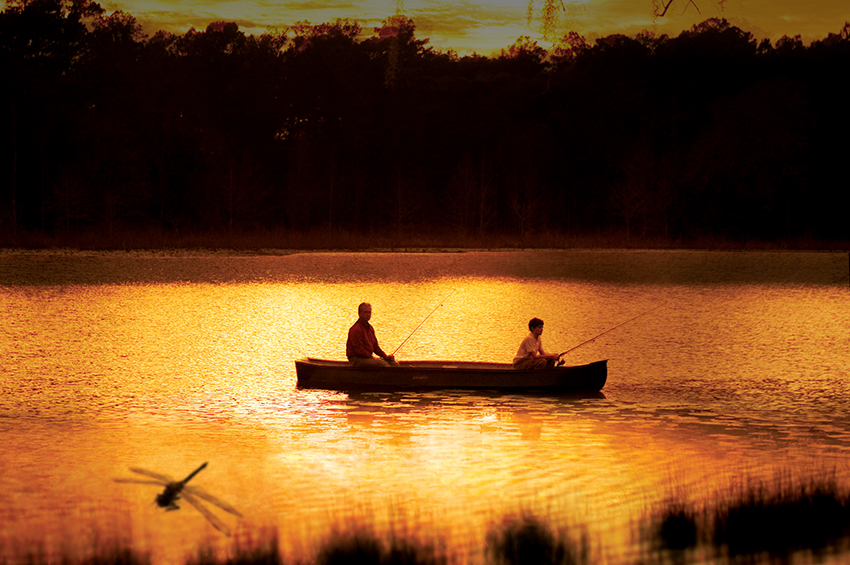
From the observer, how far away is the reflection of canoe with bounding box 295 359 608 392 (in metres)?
17.9

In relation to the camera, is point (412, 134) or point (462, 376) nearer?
point (462, 376)

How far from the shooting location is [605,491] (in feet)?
37.4

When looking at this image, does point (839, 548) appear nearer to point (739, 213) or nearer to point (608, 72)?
point (739, 213)

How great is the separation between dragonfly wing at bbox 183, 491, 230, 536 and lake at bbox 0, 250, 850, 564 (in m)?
0.13

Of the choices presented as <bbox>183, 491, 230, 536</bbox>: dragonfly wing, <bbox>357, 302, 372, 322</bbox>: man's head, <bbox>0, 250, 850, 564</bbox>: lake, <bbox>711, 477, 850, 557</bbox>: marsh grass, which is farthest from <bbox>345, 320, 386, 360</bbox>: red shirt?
<bbox>711, 477, 850, 557</bbox>: marsh grass

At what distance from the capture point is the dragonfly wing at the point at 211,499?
10407mm

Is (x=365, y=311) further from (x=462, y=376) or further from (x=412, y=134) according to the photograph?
(x=412, y=134)

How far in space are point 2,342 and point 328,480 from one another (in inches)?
663

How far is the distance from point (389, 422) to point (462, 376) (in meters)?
2.32

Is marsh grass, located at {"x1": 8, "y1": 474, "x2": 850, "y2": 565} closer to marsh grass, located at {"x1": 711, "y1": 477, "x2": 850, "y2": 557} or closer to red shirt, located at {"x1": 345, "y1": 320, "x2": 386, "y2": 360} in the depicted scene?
marsh grass, located at {"x1": 711, "y1": 477, "x2": 850, "y2": 557}

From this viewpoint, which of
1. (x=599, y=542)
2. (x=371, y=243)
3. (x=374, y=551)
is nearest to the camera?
(x=374, y=551)

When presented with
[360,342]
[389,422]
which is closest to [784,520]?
[389,422]

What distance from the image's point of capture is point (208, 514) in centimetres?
Answer: 1037

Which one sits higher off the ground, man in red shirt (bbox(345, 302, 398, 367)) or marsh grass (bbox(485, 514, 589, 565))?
man in red shirt (bbox(345, 302, 398, 367))
